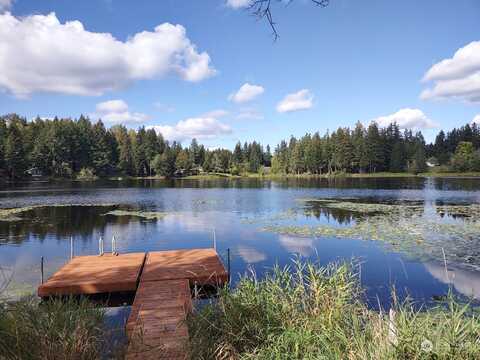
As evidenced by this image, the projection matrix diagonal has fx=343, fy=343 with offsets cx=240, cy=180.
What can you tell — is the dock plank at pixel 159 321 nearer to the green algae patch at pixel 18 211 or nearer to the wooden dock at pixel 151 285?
the wooden dock at pixel 151 285

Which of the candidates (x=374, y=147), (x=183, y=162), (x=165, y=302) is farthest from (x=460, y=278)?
(x=183, y=162)

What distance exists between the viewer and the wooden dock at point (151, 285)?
Result: 5.71 meters

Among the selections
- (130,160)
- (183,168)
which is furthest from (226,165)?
(130,160)

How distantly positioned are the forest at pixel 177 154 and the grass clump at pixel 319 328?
77.7 meters

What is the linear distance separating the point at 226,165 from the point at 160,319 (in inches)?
4033

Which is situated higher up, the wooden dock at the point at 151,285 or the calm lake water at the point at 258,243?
the wooden dock at the point at 151,285

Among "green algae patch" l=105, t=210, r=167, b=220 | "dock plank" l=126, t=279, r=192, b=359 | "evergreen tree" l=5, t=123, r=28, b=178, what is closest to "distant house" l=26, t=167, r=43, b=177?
"evergreen tree" l=5, t=123, r=28, b=178

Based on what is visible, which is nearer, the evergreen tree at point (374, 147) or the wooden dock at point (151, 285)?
the wooden dock at point (151, 285)

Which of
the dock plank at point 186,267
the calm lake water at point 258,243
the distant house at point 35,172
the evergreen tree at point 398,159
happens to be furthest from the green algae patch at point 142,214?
the evergreen tree at point 398,159

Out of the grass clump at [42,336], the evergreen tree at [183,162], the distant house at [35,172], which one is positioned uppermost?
the evergreen tree at [183,162]

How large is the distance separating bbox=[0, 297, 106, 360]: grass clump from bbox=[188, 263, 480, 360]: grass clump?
4.91 ft

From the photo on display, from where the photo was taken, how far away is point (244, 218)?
24453mm

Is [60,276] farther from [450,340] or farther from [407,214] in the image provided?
[407,214]

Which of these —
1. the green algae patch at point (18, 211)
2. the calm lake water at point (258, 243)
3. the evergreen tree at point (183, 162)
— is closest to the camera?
the calm lake water at point (258, 243)
